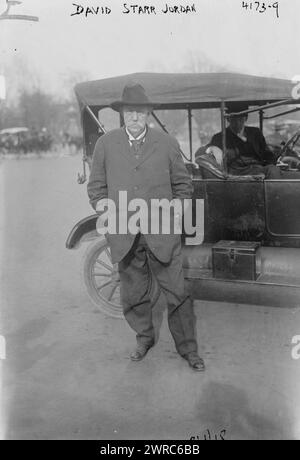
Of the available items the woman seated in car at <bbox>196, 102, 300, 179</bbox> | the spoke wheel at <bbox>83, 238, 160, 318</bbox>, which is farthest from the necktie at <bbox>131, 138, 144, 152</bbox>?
the woman seated in car at <bbox>196, 102, 300, 179</bbox>

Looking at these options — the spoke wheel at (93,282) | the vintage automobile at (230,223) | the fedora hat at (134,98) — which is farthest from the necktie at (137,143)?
the spoke wheel at (93,282)

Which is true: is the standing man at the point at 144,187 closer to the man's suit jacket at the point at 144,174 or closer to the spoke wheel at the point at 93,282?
the man's suit jacket at the point at 144,174

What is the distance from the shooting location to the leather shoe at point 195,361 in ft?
10.7

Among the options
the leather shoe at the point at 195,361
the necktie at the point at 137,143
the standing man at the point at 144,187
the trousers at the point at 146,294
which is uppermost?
the necktie at the point at 137,143

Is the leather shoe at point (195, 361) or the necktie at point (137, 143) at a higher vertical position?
the necktie at point (137, 143)

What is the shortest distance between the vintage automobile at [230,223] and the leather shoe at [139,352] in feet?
2.23

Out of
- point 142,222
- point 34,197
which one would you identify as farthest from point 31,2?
point 34,197

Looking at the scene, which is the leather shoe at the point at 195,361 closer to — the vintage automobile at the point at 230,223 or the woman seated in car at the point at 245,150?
the vintage automobile at the point at 230,223

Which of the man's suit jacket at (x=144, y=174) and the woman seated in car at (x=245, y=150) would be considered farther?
the woman seated in car at (x=245, y=150)

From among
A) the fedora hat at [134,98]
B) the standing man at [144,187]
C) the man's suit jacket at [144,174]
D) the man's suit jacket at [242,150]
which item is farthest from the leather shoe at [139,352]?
the man's suit jacket at [242,150]

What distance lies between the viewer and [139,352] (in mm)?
3482

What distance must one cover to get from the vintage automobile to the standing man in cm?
61

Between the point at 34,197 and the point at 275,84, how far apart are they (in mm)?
8287
